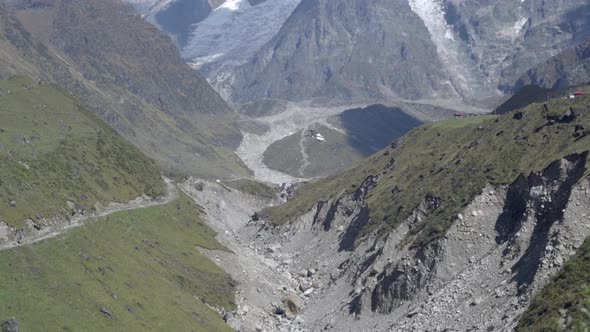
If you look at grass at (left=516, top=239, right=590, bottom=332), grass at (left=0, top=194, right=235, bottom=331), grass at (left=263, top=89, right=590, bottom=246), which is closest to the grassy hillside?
grass at (left=0, top=194, right=235, bottom=331)

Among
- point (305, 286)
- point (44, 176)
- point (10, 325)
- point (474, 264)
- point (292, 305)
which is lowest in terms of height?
point (305, 286)

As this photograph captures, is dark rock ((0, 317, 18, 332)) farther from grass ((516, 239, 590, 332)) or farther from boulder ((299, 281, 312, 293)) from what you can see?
boulder ((299, 281, 312, 293))

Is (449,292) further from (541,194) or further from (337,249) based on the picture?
(337,249)

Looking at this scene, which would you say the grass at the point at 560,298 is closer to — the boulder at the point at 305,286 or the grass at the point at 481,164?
the grass at the point at 481,164

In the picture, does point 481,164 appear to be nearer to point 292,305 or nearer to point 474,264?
point 474,264

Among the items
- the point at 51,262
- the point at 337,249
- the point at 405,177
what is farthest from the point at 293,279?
the point at 51,262

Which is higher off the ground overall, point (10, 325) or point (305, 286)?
point (10, 325)

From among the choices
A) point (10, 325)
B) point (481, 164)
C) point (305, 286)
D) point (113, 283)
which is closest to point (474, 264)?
point (481, 164)
